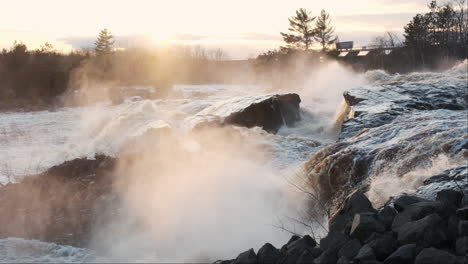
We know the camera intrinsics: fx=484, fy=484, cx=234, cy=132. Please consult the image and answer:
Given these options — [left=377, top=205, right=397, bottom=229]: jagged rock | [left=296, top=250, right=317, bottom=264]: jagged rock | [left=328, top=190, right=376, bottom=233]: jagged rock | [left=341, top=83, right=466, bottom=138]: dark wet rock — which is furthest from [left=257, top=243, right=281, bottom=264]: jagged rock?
[left=341, top=83, right=466, bottom=138]: dark wet rock

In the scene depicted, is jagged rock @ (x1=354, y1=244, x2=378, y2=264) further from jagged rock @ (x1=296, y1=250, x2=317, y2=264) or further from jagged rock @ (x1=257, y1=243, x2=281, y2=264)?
jagged rock @ (x1=257, y1=243, x2=281, y2=264)

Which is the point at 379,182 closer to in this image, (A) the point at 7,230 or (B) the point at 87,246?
(B) the point at 87,246

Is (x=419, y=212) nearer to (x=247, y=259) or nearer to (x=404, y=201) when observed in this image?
(x=404, y=201)

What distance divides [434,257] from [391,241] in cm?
48

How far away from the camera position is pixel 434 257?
147 inches

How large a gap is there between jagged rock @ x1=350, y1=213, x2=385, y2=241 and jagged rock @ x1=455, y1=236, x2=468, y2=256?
2.14 feet

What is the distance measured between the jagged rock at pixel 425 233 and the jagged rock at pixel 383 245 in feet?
0.23

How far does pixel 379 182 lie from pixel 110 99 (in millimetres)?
23847

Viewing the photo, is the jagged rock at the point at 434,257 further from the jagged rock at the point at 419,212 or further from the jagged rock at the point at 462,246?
the jagged rock at the point at 419,212

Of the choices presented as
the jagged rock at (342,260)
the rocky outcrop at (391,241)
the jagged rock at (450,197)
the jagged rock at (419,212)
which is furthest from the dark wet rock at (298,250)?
the jagged rock at (450,197)

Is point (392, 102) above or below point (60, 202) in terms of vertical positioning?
above

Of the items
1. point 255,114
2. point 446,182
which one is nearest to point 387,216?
point 446,182

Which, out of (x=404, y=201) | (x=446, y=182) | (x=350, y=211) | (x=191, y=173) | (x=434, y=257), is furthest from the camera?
(x=191, y=173)

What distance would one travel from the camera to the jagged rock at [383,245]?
409 centimetres
